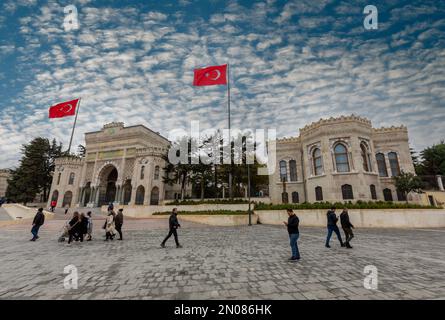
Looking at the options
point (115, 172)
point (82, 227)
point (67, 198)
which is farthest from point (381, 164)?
point (67, 198)

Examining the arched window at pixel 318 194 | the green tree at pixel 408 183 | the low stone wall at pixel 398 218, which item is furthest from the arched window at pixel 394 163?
the low stone wall at pixel 398 218

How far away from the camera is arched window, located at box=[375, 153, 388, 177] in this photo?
2494 cm

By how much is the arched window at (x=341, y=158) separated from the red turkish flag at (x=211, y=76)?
15131mm

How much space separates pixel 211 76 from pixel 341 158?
55.3 feet

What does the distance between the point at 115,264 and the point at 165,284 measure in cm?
251

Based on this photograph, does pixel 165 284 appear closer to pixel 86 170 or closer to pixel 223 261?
pixel 223 261

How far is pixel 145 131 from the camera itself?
3894cm

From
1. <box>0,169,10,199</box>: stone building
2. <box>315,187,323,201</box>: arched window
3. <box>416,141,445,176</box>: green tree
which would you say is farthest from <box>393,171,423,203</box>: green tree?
<box>0,169,10,199</box>: stone building

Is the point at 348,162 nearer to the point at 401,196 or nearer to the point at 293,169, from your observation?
the point at 293,169

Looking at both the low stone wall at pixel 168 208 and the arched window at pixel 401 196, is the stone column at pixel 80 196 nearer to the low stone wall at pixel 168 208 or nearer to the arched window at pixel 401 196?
the low stone wall at pixel 168 208

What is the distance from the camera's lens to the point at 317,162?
24766 mm

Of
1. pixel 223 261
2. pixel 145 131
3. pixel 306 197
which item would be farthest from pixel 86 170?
pixel 223 261

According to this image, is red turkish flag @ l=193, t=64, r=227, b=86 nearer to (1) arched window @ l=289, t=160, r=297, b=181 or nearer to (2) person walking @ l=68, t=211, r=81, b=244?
(2) person walking @ l=68, t=211, r=81, b=244

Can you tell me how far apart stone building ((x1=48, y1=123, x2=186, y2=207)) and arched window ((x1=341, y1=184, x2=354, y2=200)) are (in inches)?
1002
